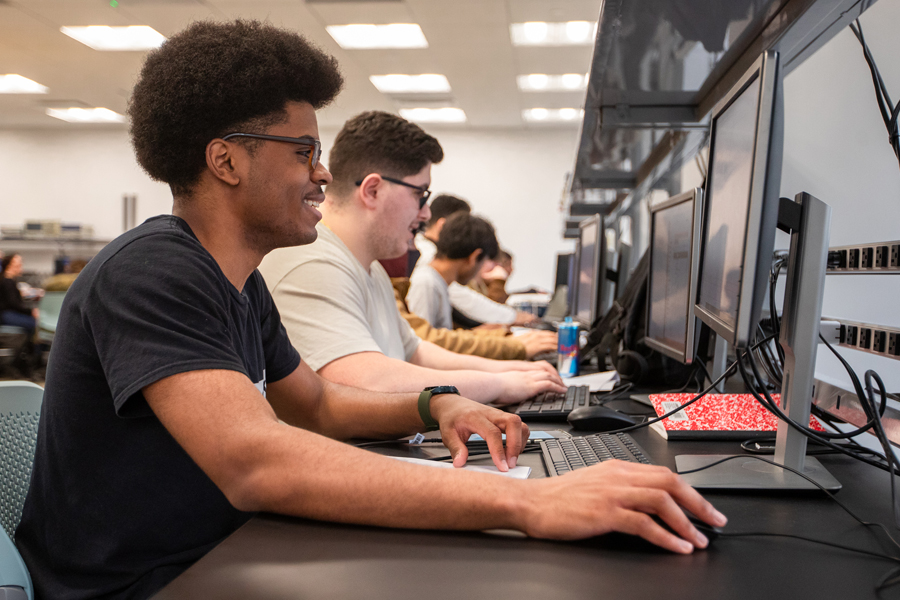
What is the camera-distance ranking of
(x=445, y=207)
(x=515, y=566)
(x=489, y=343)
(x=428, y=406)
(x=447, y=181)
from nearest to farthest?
(x=515, y=566), (x=428, y=406), (x=489, y=343), (x=445, y=207), (x=447, y=181)

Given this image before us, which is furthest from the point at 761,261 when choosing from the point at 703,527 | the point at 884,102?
the point at 884,102

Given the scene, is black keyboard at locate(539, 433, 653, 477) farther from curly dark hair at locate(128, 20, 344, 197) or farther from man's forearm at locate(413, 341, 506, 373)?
man's forearm at locate(413, 341, 506, 373)

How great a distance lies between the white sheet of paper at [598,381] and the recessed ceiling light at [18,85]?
274 inches

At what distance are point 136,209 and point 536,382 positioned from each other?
884 centimetres

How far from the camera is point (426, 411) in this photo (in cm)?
98

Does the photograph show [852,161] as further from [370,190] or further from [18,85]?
[18,85]

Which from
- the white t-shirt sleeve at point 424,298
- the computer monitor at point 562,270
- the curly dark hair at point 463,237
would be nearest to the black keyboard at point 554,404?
the white t-shirt sleeve at point 424,298

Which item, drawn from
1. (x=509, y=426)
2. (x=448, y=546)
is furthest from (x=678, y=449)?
(x=448, y=546)

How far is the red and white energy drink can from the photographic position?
1.87 m

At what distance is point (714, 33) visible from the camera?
4.27 ft

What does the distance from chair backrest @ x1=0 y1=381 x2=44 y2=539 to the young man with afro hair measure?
5.4 inches

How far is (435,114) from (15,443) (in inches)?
Result: 284

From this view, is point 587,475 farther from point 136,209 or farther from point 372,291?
point 136,209

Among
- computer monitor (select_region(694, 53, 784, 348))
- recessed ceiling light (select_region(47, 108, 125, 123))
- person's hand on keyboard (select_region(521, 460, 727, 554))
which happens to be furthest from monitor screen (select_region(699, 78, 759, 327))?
recessed ceiling light (select_region(47, 108, 125, 123))
